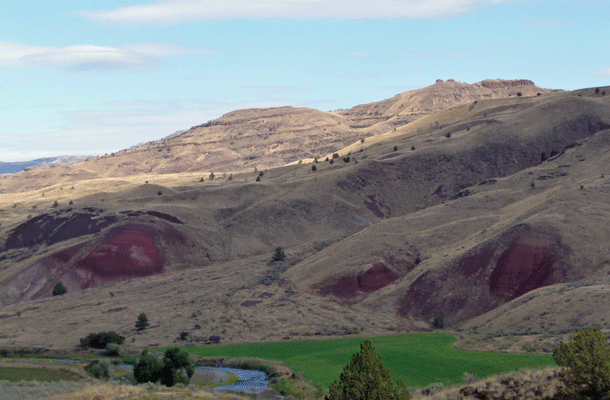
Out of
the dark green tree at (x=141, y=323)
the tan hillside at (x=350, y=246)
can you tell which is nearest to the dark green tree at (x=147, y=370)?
the tan hillside at (x=350, y=246)

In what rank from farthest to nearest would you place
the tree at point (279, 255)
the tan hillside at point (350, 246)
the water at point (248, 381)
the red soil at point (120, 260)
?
the red soil at point (120, 260) < the tree at point (279, 255) < the tan hillside at point (350, 246) < the water at point (248, 381)

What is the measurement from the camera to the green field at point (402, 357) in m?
33.1

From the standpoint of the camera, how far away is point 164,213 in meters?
90.9

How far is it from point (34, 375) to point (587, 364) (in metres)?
33.2

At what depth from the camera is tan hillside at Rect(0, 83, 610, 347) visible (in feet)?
186

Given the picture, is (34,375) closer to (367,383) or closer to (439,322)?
(367,383)

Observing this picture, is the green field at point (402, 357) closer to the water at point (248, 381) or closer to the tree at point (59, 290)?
the water at point (248, 381)

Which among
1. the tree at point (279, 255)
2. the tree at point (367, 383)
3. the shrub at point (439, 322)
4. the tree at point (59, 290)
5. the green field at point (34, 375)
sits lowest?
the shrub at point (439, 322)

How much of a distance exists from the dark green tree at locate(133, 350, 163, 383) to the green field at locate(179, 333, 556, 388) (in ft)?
27.9

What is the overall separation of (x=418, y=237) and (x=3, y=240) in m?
59.3

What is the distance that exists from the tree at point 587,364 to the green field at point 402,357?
413 inches

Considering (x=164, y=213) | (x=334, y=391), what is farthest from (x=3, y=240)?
(x=334, y=391)

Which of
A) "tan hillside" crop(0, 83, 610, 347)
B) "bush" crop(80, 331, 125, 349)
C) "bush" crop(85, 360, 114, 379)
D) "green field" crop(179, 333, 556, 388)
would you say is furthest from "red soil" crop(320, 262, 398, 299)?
"bush" crop(85, 360, 114, 379)

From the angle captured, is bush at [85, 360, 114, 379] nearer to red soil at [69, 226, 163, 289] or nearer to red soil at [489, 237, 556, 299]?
red soil at [489, 237, 556, 299]
